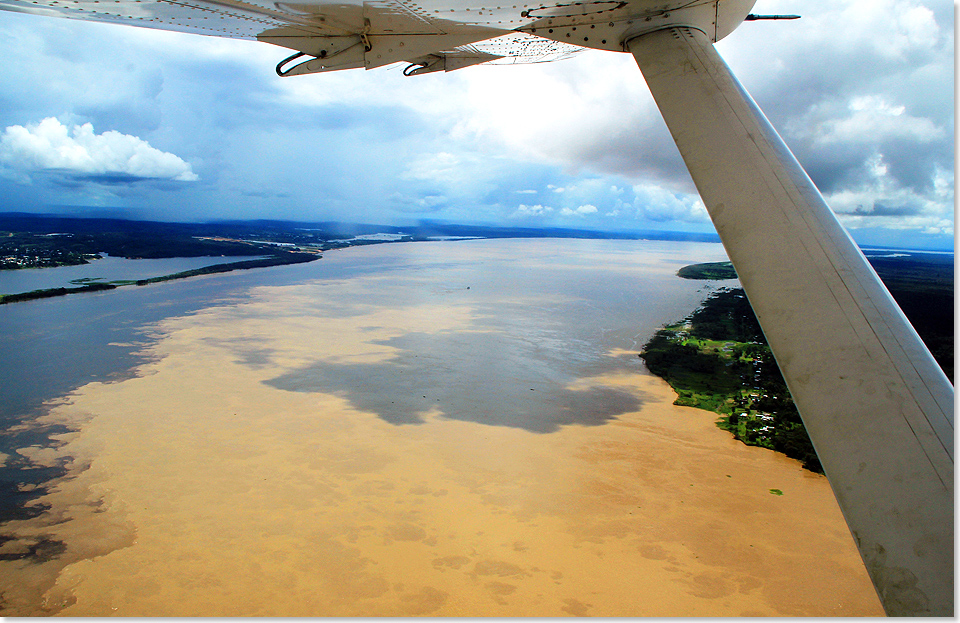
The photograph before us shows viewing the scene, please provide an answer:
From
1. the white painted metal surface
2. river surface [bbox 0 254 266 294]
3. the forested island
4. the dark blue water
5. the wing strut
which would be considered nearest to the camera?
the wing strut

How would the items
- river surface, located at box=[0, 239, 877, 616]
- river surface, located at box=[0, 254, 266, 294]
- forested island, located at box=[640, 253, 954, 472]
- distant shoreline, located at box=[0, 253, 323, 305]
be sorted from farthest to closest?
river surface, located at box=[0, 254, 266, 294] < distant shoreline, located at box=[0, 253, 323, 305] < forested island, located at box=[640, 253, 954, 472] < river surface, located at box=[0, 239, 877, 616]

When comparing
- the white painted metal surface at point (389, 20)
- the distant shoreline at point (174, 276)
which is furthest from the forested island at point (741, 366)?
the distant shoreline at point (174, 276)

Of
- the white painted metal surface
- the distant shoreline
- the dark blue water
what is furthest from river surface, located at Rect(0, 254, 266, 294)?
the white painted metal surface

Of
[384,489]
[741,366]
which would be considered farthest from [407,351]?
[741,366]

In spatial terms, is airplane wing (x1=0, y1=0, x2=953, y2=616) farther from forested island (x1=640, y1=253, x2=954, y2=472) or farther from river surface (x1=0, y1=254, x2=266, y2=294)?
river surface (x1=0, y1=254, x2=266, y2=294)

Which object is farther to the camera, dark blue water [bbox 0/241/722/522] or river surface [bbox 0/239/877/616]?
dark blue water [bbox 0/241/722/522]

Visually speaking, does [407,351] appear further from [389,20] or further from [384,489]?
[389,20]

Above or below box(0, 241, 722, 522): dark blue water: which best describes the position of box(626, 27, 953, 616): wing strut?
above

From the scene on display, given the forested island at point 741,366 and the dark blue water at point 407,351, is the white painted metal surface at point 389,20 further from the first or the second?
the dark blue water at point 407,351
